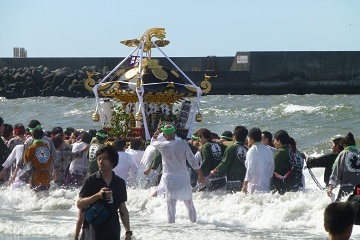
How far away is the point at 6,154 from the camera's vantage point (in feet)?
56.3

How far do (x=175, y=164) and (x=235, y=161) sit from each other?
1.98m

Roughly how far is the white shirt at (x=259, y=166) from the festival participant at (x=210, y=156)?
89 cm

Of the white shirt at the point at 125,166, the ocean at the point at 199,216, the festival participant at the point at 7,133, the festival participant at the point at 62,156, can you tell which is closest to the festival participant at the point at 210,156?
the ocean at the point at 199,216

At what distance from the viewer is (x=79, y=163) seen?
1717 centimetres

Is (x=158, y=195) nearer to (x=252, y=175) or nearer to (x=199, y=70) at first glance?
(x=252, y=175)

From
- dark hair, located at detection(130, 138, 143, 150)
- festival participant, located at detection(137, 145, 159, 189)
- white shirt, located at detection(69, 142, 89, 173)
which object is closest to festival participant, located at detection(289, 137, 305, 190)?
festival participant, located at detection(137, 145, 159, 189)

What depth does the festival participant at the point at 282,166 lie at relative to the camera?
47.4 feet

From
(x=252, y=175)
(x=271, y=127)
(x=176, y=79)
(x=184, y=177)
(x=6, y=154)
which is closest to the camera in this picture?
(x=184, y=177)

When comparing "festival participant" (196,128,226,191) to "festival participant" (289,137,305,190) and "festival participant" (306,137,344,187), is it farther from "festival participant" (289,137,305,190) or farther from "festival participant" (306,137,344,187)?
"festival participant" (306,137,344,187)

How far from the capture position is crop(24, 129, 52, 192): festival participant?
51.4 ft

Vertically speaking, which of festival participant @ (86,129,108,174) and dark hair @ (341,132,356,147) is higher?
dark hair @ (341,132,356,147)

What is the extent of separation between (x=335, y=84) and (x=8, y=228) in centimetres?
4682

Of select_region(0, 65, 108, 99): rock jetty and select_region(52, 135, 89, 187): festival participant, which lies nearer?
select_region(52, 135, 89, 187): festival participant

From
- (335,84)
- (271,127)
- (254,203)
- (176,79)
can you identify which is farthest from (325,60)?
(254,203)
